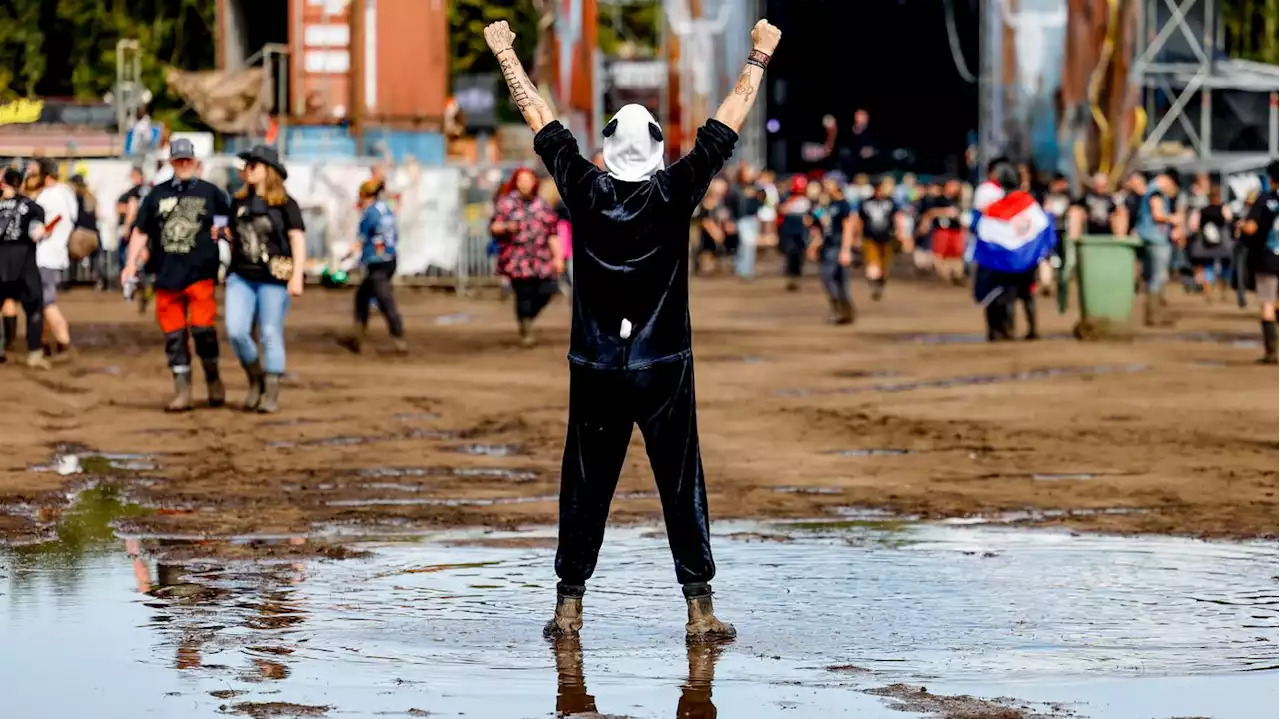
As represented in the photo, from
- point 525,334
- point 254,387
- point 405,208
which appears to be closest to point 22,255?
point 254,387

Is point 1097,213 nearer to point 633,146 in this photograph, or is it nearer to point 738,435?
point 738,435

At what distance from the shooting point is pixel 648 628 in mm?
9094

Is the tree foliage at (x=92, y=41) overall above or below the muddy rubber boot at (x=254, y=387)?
above

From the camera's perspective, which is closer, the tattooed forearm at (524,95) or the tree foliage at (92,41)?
the tattooed forearm at (524,95)

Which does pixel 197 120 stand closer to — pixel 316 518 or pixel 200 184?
pixel 200 184

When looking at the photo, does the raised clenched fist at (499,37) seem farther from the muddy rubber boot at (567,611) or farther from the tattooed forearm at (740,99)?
the muddy rubber boot at (567,611)

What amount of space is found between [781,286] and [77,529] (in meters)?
27.0

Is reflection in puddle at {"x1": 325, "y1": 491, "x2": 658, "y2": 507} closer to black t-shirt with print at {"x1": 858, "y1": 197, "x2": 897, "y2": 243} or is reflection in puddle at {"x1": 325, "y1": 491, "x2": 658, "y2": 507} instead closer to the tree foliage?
black t-shirt with print at {"x1": 858, "y1": 197, "x2": 897, "y2": 243}

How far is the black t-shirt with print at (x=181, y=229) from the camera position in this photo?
16.7 metres

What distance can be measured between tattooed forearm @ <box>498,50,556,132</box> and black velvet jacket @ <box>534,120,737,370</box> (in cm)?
19

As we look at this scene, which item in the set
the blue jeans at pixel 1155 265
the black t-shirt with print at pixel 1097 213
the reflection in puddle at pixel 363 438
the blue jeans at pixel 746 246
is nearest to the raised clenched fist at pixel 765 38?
the reflection in puddle at pixel 363 438

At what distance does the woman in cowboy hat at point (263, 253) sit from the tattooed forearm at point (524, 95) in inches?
302

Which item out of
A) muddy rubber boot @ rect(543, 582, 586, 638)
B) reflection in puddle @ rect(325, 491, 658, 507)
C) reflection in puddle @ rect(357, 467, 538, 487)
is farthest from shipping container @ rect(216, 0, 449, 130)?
muddy rubber boot @ rect(543, 582, 586, 638)

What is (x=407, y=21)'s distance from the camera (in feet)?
146
